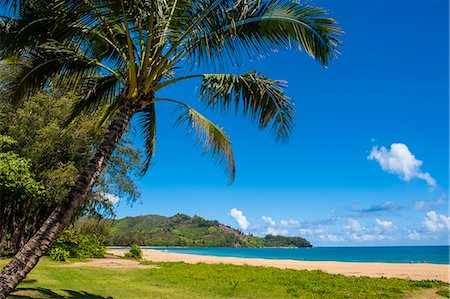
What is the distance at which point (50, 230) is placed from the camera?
213 inches

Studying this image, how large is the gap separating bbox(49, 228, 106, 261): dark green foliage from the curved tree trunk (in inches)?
660

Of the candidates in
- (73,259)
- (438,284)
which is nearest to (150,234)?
(73,259)

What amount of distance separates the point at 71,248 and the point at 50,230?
64.4 ft

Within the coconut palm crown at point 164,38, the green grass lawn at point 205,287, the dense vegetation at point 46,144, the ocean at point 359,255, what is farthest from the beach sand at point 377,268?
the ocean at point 359,255

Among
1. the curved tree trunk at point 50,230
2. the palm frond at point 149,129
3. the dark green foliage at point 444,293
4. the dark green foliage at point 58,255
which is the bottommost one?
the dark green foliage at point 58,255

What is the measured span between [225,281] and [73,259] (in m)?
11.9

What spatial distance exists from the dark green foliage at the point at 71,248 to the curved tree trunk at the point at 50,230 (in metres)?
16.8

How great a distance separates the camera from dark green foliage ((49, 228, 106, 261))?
20.7 m

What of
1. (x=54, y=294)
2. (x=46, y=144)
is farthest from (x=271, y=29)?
(x=46, y=144)

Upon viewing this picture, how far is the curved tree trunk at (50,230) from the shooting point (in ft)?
16.9

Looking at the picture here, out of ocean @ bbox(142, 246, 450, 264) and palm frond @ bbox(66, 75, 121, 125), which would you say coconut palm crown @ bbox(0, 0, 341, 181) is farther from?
ocean @ bbox(142, 246, 450, 264)

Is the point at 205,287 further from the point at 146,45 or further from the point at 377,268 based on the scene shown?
the point at 377,268

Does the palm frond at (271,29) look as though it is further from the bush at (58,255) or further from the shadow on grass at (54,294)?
the bush at (58,255)

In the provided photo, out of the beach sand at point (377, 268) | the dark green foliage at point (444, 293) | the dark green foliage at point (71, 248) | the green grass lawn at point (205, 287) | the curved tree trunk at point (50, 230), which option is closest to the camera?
the curved tree trunk at point (50, 230)
